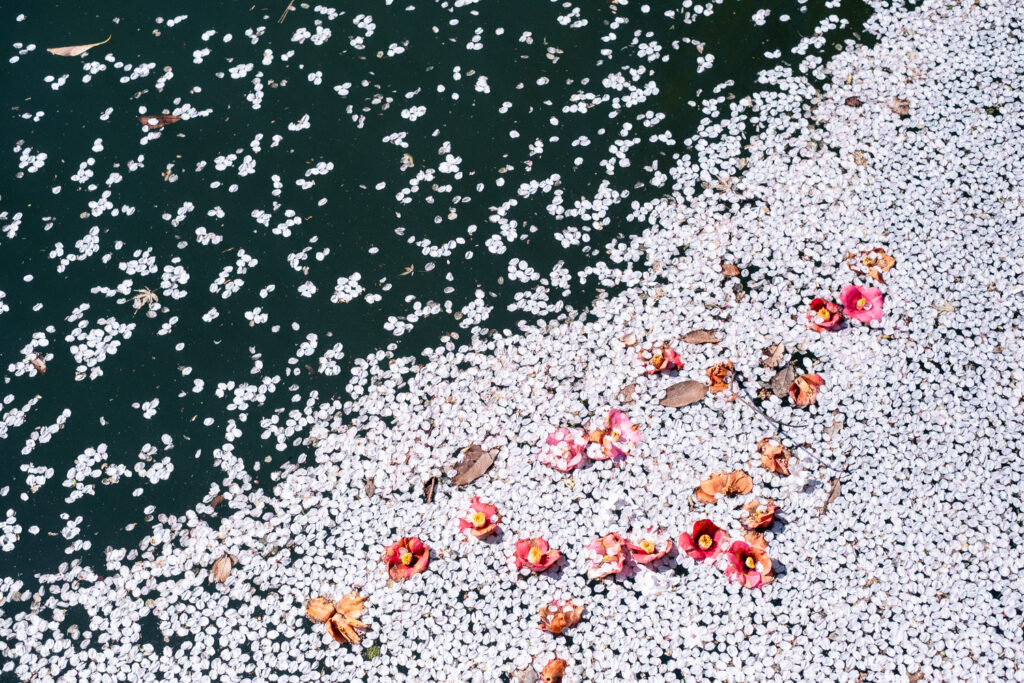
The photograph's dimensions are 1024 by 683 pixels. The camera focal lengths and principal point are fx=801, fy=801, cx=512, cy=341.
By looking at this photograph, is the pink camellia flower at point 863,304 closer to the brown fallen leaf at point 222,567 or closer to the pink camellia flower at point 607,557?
the pink camellia flower at point 607,557

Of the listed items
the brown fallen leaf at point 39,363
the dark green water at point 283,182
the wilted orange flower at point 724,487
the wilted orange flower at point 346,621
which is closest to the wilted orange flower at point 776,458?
the wilted orange flower at point 724,487

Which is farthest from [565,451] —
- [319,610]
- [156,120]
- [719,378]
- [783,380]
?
[156,120]

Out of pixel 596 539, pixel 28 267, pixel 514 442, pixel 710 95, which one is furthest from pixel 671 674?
pixel 28 267

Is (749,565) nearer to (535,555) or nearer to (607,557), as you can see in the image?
(607,557)

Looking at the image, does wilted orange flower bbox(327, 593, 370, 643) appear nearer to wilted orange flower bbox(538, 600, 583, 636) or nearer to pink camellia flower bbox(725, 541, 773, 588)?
wilted orange flower bbox(538, 600, 583, 636)

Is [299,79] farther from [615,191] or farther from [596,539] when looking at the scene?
[596,539]

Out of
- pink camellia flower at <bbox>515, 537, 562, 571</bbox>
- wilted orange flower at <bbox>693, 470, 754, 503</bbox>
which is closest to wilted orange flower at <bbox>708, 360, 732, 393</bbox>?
wilted orange flower at <bbox>693, 470, 754, 503</bbox>
